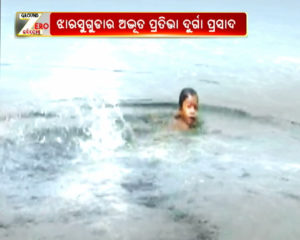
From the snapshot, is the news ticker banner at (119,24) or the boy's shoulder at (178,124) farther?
the boy's shoulder at (178,124)

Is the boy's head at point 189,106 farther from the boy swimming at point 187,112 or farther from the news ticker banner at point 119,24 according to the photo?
the news ticker banner at point 119,24

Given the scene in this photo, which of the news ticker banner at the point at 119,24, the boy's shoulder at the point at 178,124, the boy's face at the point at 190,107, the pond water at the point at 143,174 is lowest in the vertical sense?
the pond water at the point at 143,174

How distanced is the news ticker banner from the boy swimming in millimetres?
711

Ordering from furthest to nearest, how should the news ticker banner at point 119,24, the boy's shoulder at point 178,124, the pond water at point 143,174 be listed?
the boy's shoulder at point 178,124 → the news ticker banner at point 119,24 → the pond water at point 143,174

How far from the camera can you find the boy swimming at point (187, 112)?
20.8 feet

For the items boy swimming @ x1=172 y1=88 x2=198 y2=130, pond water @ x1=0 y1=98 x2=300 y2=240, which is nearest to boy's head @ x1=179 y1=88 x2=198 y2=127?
boy swimming @ x1=172 y1=88 x2=198 y2=130

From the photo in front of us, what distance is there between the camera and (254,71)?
27.6ft

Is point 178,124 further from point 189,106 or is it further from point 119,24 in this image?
point 119,24

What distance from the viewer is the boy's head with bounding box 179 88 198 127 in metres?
6.34

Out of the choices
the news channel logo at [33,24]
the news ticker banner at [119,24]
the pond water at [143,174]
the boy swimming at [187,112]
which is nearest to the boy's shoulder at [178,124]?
the boy swimming at [187,112]

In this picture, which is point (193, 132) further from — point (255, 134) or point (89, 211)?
point (89, 211)

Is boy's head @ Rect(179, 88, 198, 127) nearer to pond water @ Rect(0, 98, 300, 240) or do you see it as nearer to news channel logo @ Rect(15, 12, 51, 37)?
pond water @ Rect(0, 98, 300, 240)

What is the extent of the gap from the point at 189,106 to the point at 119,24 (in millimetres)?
1257

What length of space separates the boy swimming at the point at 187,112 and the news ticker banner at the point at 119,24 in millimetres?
711
